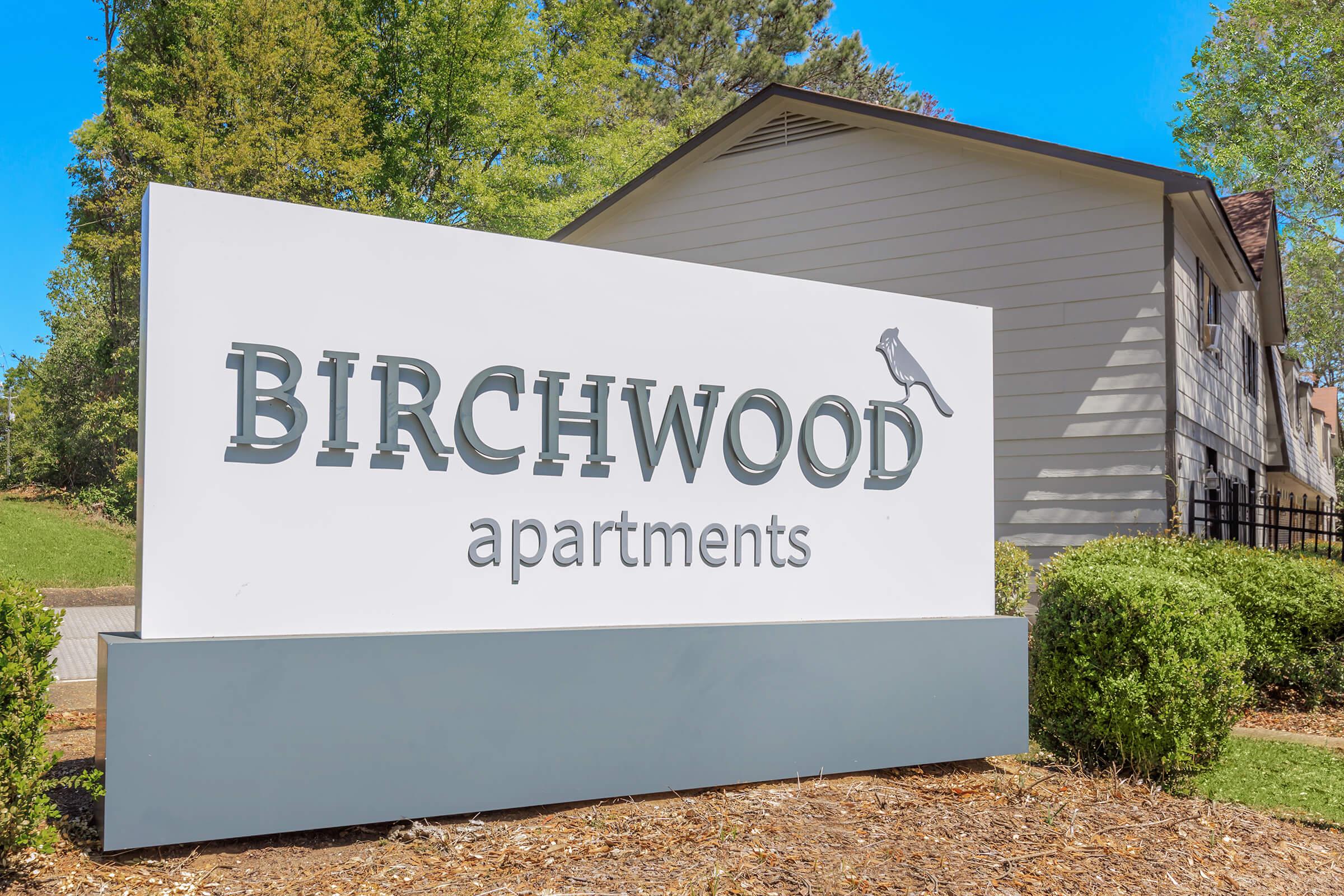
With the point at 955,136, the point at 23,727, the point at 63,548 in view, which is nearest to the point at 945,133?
the point at 955,136

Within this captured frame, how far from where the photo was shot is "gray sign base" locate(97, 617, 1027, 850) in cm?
401

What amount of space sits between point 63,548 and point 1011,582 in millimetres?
16867

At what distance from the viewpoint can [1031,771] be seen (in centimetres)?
593

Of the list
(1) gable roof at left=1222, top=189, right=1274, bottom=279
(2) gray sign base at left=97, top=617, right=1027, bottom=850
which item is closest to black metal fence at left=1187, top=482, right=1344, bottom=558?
(1) gable roof at left=1222, top=189, right=1274, bottom=279

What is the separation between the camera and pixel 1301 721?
28.3 feet

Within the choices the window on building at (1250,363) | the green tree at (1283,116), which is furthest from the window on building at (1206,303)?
the green tree at (1283,116)

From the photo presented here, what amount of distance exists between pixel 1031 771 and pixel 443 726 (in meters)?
3.58

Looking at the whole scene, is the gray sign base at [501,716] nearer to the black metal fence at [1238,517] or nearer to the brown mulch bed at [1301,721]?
the brown mulch bed at [1301,721]

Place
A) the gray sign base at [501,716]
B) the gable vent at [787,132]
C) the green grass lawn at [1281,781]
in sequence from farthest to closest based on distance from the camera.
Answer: the gable vent at [787,132] → the green grass lawn at [1281,781] → the gray sign base at [501,716]

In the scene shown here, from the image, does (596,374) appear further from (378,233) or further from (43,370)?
(43,370)

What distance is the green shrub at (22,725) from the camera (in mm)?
3691

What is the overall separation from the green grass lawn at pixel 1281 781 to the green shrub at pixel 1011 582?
85.4 inches

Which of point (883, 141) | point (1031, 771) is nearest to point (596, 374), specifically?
point (1031, 771)

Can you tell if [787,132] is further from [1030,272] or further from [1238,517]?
[1238,517]
